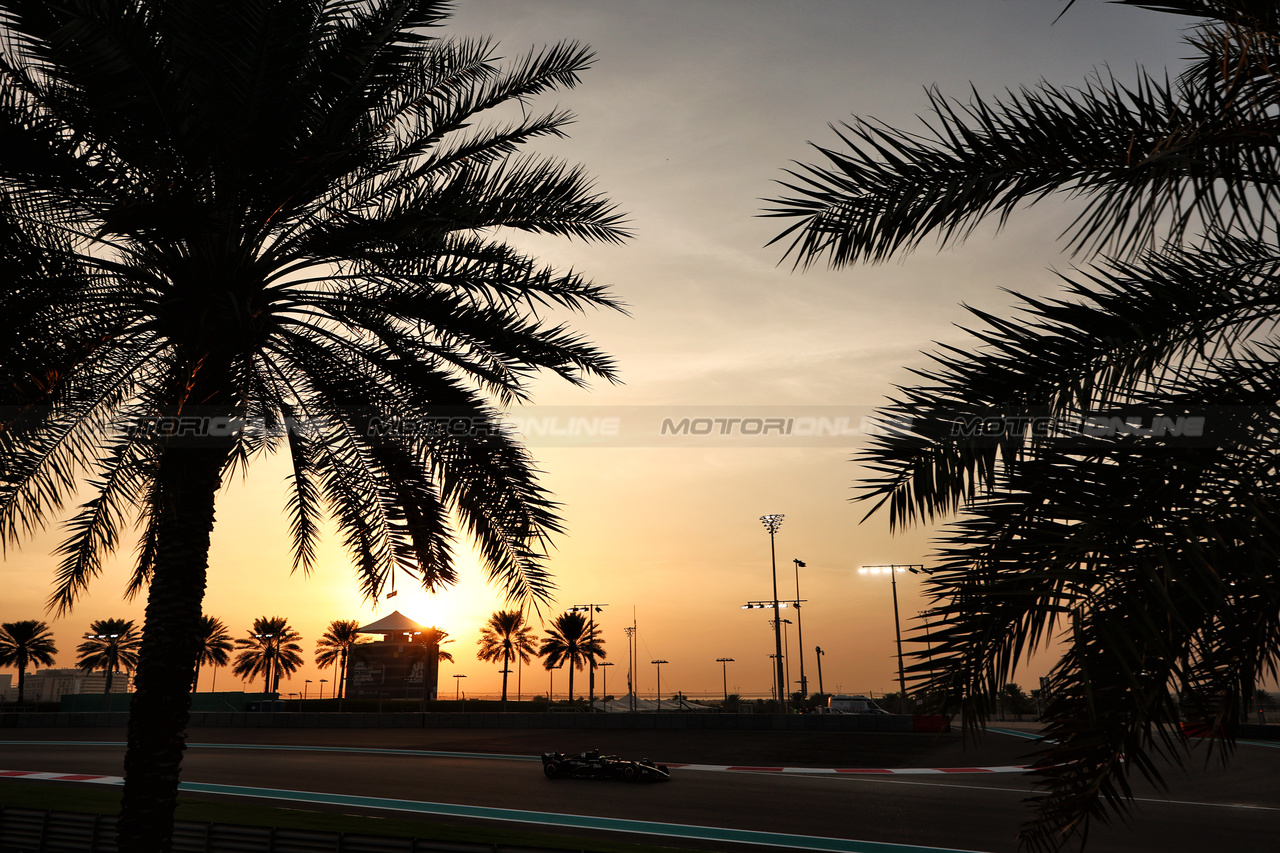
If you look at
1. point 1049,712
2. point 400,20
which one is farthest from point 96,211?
point 1049,712

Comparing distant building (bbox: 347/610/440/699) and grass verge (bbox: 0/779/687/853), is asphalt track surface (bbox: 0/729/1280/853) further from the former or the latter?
distant building (bbox: 347/610/440/699)

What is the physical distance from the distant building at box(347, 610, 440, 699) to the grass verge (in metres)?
64.1

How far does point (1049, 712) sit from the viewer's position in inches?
157

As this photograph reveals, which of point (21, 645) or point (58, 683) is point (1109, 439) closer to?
point (21, 645)

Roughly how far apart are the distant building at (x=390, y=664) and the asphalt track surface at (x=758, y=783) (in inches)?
1814

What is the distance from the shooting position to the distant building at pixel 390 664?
3342 inches

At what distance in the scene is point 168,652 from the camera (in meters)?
A: 8.91

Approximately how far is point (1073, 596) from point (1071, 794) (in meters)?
1.01

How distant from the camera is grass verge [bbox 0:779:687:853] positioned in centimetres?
1536

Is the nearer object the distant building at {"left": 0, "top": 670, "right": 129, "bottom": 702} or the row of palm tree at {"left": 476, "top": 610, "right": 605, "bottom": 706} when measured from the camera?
the row of palm tree at {"left": 476, "top": 610, "right": 605, "bottom": 706}

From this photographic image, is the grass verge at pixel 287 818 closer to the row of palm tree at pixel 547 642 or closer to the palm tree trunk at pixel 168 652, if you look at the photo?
the palm tree trunk at pixel 168 652

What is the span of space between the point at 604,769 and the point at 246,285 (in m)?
19.4

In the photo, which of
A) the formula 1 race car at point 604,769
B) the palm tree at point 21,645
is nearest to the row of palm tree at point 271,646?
the palm tree at point 21,645

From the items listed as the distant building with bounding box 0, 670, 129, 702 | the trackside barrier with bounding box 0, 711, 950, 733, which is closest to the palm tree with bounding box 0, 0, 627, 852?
the trackside barrier with bounding box 0, 711, 950, 733
